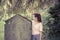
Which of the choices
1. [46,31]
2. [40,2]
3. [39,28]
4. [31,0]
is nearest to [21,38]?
[39,28]

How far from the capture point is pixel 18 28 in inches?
307

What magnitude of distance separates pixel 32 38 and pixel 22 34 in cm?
36

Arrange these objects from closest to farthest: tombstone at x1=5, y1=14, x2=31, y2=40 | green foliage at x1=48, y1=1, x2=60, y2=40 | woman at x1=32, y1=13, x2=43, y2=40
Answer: tombstone at x1=5, y1=14, x2=31, y2=40 → woman at x1=32, y1=13, x2=43, y2=40 → green foliage at x1=48, y1=1, x2=60, y2=40

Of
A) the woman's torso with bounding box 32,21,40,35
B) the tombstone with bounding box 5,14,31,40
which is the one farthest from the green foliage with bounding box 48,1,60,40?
the tombstone with bounding box 5,14,31,40

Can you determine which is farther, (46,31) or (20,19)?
(46,31)

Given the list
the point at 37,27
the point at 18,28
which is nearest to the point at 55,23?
the point at 37,27

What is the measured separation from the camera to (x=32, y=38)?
7.97 meters

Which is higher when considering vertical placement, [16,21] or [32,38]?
[16,21]

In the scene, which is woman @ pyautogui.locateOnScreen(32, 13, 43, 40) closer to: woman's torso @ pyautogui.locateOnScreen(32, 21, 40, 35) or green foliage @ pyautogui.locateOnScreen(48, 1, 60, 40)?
woman's torso @ pyautogui.locateOnScreen(32, 21, 40, 35)

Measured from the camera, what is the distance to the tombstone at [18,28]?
774cm

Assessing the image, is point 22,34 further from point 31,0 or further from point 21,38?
point 31,0

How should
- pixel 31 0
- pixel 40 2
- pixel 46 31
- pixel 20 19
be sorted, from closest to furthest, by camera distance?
1. pixel 20 19
2. pixel 46 31
3. pixel 31 0
4. pixel 40 2

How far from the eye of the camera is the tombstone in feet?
25.4

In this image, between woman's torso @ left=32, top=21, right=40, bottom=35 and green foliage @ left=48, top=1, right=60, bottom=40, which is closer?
woman's torso @ left=32, top=21, right=40, bottom=35
